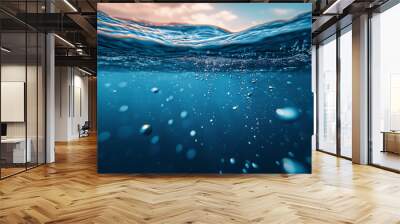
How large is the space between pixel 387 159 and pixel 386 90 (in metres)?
1.38

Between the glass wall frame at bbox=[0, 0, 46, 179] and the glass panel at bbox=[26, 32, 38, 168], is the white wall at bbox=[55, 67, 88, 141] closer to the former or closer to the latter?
the glass wall frame at bbox=[0, 0, 46, 179]

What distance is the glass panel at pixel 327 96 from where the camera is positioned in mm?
9844

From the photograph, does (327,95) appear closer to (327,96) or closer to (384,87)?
(327,96)

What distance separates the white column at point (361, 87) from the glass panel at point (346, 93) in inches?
24.6

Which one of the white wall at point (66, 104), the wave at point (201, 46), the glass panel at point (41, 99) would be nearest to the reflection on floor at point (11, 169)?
the glass panel at point (41, 99)

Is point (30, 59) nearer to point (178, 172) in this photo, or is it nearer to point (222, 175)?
point (178, 172)

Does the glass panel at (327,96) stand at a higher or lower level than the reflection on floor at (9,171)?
higher

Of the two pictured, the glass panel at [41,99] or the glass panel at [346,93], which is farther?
the glass panel at [346,93]

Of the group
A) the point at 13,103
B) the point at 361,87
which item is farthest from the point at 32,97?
the point at 361,87

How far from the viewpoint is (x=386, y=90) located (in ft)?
23.8

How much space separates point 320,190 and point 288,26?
288 centimetres

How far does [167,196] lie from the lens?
4.91 meters

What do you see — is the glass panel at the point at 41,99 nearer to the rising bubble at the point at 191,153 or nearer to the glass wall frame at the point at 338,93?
the rising bubble at the point at 191,153

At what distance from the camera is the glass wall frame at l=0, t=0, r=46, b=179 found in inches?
245
